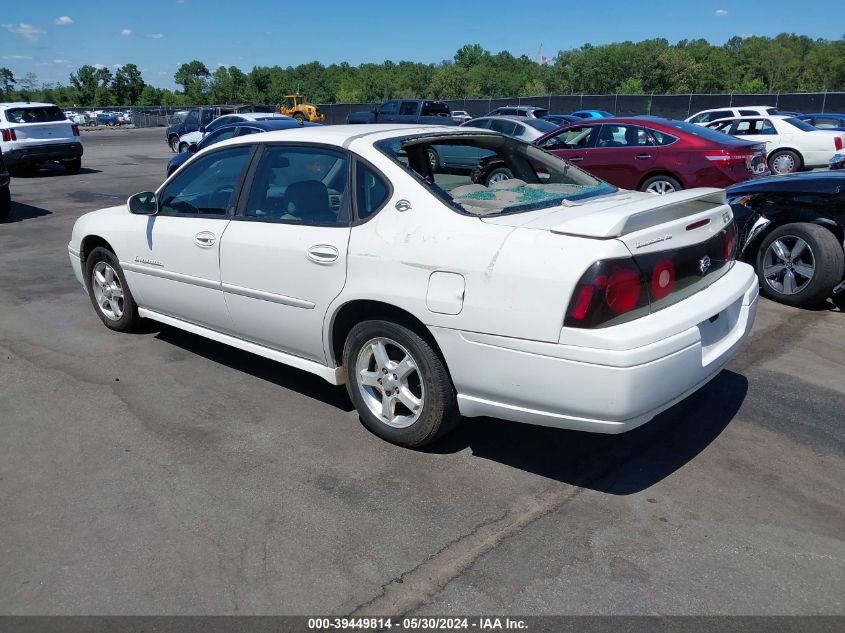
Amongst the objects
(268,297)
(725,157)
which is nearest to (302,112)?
(725,157)

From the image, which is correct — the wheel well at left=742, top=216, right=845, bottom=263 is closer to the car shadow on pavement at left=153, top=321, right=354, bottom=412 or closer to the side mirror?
the car shadow on pavement at left=153, top=321, right=354, bottom=412

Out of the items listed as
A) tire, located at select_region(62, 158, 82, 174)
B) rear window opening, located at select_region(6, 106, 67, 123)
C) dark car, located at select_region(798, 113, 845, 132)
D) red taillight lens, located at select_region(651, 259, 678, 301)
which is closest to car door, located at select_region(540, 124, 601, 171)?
red taillight lens, located at select_region(651, 259, 678, 301)

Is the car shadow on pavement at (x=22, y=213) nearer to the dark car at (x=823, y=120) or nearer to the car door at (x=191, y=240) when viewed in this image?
the car door at (x=191, y=240)

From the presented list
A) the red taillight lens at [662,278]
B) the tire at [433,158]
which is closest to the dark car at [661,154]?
the tire at [433,158]

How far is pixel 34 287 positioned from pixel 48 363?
276 centimetres

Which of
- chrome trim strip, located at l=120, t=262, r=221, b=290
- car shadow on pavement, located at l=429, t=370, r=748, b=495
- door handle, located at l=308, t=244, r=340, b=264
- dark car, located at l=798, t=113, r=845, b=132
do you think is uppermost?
door handle, located at l=308, t=244, r=340, b=264

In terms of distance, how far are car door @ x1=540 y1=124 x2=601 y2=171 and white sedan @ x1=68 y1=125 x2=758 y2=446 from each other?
6803 millimetres

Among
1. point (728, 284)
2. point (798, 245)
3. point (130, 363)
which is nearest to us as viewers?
point (728, 284)

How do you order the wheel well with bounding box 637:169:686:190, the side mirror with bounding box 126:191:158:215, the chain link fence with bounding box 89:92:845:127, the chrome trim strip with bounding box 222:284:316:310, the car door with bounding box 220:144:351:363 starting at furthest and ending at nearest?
the chain link fence with bounding box 89:92:845:127, the wheel well with bounding box 637:169:686:190, the side mirror with bounding box 126:191:158:215, the chrome trim strip with bounding box 222:284:316:310, the car door with bounding box 220:144:351:363

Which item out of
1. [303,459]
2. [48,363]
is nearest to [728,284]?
[303,459]

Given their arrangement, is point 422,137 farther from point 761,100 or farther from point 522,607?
point 761,100

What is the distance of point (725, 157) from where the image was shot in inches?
389

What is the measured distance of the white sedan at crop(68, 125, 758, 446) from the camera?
3.07m

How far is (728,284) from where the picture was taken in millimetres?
3760
